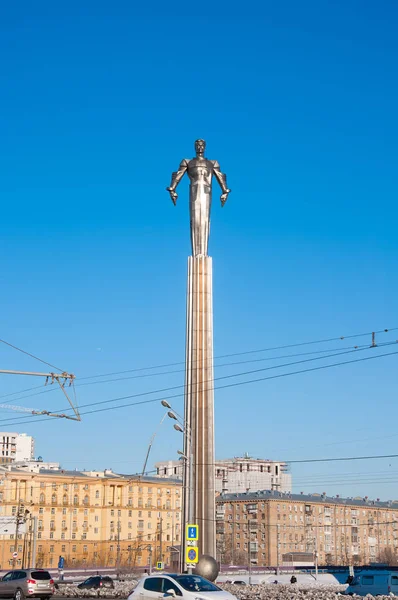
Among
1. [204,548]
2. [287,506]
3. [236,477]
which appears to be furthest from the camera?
[236,477]

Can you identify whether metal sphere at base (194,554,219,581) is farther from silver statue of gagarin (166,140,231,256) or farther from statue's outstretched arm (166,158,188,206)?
statue's outstretched arm (166,158,188,206)

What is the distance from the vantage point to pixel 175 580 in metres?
22.5

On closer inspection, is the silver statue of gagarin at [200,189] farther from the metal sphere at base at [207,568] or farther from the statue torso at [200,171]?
the metal sphere at base at [207,568]

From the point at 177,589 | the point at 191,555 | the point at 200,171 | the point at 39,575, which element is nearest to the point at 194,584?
the point at 177,589

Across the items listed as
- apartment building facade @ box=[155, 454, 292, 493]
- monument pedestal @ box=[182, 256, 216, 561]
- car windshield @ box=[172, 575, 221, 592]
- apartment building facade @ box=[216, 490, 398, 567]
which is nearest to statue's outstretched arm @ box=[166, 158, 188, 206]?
monument pedestal @ box=[182, 256, 216, 561]

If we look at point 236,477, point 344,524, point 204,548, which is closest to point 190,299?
point 204,548

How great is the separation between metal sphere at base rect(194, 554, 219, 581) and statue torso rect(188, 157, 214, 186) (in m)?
20.4

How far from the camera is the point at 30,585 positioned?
34.6 metres

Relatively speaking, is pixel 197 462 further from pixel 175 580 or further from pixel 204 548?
pixel 175 580

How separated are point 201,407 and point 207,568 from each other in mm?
8193

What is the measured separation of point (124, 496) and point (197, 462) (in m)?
69.0

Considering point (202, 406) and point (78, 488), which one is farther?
point (78, 488)

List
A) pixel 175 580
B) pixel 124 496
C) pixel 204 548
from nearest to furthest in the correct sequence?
pixel 175 580 < pixel 204 548 < pixel 124 496

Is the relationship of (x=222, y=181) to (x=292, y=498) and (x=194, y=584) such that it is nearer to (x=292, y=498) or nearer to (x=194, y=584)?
(x=194, y=584)
